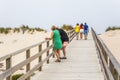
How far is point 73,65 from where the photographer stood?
687 inches

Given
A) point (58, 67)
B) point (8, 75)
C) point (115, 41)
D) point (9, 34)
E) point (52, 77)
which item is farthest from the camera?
point (9, 34)

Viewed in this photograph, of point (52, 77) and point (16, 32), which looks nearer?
point (52, 77)

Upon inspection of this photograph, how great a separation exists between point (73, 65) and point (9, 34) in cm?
4459

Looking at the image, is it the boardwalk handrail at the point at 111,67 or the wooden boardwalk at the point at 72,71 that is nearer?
the boardwalk handrail at the point at 111,67

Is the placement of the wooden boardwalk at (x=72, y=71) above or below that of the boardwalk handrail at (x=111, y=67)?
below

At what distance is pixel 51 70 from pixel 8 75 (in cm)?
647

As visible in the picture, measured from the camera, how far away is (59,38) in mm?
18234

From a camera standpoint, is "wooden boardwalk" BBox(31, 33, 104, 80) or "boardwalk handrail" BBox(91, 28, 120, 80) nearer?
"boardwalk handrail" BBox(91, 28, 120, 80)

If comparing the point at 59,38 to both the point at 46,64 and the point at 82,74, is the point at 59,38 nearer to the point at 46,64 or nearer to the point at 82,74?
the point at 46,64

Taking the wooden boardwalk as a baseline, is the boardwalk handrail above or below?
above

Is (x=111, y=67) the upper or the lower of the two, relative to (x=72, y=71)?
upper

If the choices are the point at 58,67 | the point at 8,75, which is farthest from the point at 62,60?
the point at 8,75

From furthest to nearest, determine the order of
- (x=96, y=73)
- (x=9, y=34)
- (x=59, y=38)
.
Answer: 1. (x=9, y=34)
2. (x=59, y=38)
3. (x=96, y=73)

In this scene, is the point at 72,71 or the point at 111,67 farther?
the point at 72,71
